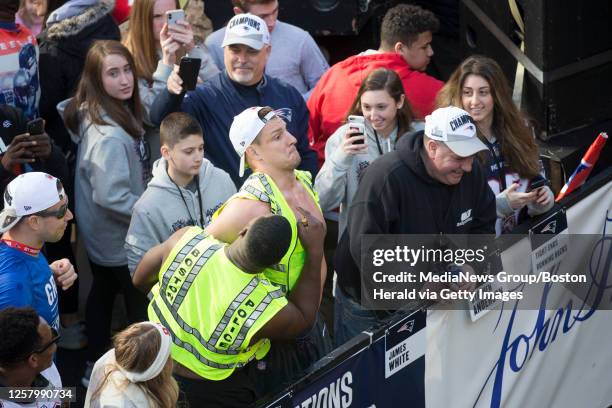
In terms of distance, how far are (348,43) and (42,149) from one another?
3935 millimetres

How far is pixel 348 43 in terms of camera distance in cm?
860

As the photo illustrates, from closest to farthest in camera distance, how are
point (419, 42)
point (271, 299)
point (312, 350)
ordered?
point (271, 299)
point (312, 350)
point (419, 42)

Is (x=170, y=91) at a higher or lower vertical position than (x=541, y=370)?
higher

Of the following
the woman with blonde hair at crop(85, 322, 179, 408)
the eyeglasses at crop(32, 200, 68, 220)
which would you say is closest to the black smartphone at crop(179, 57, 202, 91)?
the eyeglasses at crop(32, 200, 68, 220)

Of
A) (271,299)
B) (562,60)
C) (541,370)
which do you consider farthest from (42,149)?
(562,60)

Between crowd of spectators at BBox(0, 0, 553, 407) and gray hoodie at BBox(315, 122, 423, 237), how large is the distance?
1 cm

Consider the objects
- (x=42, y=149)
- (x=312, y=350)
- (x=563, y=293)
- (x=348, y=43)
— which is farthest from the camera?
(x=348, y=43)

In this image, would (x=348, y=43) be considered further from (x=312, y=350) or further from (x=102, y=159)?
(x=312, y=350)

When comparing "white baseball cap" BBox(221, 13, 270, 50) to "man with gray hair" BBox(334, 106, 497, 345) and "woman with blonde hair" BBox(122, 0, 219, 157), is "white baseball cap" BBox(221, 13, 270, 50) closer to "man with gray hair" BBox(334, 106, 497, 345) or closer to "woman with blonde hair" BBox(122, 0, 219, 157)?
"woman with blonde hair" BBox(122, 0, 219, 157)

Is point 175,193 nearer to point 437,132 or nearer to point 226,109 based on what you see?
point 226,109

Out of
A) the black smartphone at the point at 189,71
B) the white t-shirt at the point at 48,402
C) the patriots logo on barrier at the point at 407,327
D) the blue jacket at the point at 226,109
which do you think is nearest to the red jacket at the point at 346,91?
the blue jacket at the point at 226,109

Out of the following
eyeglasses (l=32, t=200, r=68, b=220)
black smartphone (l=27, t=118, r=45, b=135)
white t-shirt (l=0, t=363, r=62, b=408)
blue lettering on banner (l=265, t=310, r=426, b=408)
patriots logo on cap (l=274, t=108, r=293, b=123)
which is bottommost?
blue lettering on banner (l=265, t=310, r=426, b=408)

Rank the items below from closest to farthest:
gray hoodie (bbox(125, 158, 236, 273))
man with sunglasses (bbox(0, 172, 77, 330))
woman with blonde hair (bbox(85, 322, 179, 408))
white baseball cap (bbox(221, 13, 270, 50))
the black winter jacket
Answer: woman with blonde hair (bbox(85, 322, 179, 408)) < man with sunglasses (bbox(0, 172, 77, 330)) < gray hoodie (bbox(125, 158, 236, 273)) < white baseball cap (bbox(221, 13, 270, 50)) < the black winter jacket

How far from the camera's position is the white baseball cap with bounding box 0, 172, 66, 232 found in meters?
4.52
